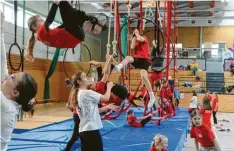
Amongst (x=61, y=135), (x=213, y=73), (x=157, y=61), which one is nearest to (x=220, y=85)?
(x=213, y=73)

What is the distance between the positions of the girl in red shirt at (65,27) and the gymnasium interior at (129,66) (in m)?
0.07

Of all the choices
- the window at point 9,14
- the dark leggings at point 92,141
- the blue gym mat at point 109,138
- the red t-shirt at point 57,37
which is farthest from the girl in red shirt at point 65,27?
the window at point 9,14

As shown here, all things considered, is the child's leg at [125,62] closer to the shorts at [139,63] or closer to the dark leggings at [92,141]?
the shorts at [139,63]

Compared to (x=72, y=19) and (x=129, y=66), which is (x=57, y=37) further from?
(x=129, y=66)

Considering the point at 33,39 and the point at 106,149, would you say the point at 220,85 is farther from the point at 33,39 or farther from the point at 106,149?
the point at 33,39

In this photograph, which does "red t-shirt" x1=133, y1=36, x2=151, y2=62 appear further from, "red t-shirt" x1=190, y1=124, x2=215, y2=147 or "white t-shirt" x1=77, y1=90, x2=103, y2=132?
"white t-shirt" x1=77, y1=90, x2=103, y2=132

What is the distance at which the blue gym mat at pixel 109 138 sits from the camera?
409 cm

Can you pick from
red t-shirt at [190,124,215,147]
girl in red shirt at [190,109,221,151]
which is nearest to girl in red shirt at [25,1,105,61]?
girl in red shirt at [190,109,221,151]

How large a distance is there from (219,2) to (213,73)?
3541 mm

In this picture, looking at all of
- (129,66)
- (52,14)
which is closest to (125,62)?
(52,14)

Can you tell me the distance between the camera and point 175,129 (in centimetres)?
584

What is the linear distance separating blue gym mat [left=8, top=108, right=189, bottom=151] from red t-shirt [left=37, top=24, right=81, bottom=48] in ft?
4.53

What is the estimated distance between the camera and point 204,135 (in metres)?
3.69

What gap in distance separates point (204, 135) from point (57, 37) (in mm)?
1968
